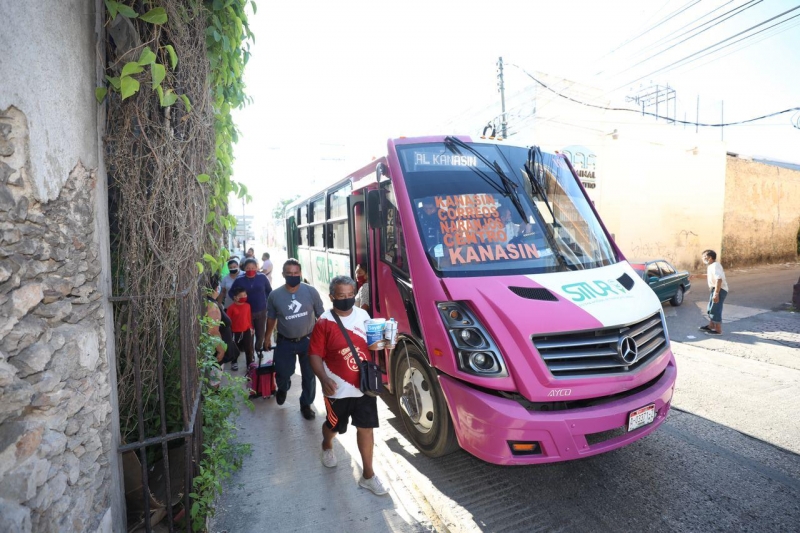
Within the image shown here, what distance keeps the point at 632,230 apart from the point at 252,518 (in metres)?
18.2

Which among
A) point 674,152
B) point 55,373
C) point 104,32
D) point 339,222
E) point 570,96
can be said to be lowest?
point 55,373

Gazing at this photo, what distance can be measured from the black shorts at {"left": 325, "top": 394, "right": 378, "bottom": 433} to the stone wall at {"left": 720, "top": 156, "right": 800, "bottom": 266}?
23.8m

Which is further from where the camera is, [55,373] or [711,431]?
[711,431]

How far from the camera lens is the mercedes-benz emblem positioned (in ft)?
10.4

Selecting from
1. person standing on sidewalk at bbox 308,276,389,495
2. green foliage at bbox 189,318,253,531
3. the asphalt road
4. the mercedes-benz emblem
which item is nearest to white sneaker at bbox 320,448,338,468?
person standing on sidewalk at bbox 308,276,389,495

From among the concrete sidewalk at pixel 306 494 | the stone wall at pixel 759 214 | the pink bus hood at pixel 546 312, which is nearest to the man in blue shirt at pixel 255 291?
the concrete sidewalk at pixel 306 494

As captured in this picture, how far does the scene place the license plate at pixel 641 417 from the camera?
123 inches

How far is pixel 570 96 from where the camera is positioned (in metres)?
15.9

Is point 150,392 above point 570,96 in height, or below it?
below

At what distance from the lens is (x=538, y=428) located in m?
2.92

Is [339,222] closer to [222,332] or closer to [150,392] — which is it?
[222,332]

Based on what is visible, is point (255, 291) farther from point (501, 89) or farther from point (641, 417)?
point (501, 89)

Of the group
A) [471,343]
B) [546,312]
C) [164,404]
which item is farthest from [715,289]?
[164,404]

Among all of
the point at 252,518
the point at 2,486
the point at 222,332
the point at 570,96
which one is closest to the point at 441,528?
the point at 252,518
